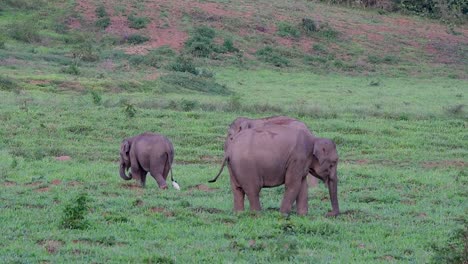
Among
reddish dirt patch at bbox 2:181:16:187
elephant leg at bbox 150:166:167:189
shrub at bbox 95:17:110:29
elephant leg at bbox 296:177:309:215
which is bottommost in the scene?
shrub at bbox 95:17:110:29

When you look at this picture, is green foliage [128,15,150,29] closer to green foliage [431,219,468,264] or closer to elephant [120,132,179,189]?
elephant [120,132,179,189]

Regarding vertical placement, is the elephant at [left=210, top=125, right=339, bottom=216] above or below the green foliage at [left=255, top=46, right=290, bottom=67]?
above

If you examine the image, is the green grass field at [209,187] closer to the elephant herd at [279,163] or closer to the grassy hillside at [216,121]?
the grassy hillside at [216,121]

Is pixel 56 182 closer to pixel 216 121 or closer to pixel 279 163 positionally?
pixel 279 163

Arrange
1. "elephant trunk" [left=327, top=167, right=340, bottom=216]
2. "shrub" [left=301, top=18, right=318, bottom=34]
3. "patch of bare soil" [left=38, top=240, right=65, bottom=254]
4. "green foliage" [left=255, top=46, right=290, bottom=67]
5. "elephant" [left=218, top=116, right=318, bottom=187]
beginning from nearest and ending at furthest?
"patch of bare soil" [left=38, top=240, right=65, bottom=254] < "elephant trunk" [left=327, top=167, right=340, bottom=216] < "elephant" [left=218, top=116, right=318, bottom=187] < "green foliage" [left=255, top=46, right=290, bottom=67] < "shrub" [left=301, top=18, right=318, bottom=34]

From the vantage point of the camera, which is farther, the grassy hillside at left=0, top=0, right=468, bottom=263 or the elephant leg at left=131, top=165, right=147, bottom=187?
the elephant leg at left=131, top=165, right=147, bottom=187

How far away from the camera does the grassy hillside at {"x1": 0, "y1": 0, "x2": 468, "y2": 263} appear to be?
10.2m

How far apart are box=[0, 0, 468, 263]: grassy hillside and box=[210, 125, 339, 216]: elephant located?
0.32m

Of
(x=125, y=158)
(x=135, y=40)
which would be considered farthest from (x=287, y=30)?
(x=125, y=158)

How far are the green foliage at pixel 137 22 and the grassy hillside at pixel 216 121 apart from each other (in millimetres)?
98

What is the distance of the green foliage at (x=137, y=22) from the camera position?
45250 mm

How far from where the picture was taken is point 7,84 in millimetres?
27531

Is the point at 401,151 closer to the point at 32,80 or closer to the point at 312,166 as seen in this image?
the point at 312,166

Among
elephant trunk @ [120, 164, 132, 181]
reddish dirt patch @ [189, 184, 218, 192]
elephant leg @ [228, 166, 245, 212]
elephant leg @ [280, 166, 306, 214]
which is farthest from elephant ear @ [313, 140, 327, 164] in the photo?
elephant trunk @ [120, 164, 132, 181]
